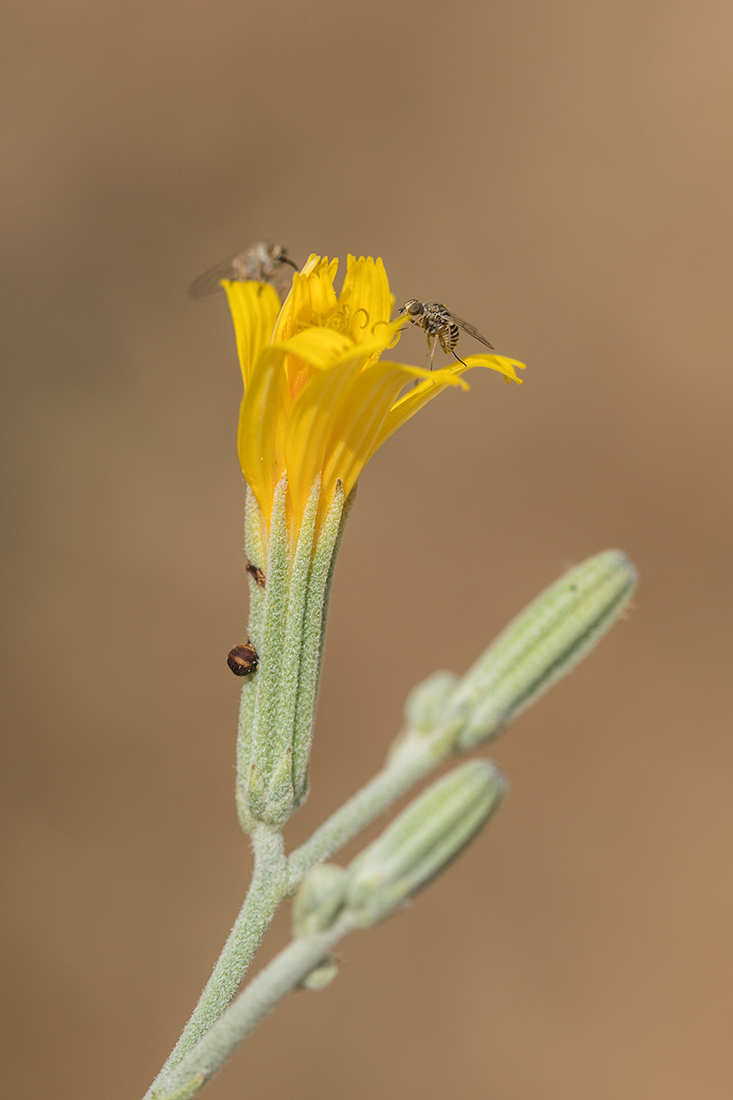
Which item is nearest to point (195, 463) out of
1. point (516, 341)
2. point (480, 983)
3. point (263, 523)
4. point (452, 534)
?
point (452, 534)

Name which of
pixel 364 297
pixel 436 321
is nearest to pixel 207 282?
pixel 436 321

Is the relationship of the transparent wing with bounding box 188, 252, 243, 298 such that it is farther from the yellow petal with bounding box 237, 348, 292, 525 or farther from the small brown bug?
the small brown bug

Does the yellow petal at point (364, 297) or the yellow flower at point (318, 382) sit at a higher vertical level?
the yellow petal at point (364, 297)

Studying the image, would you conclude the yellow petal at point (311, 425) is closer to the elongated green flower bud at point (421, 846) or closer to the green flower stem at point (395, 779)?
the green flower stem at point (395, 779)

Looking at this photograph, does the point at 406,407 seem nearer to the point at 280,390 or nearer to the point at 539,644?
the point at 280,390

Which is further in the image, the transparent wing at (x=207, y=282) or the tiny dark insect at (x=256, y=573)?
the transparent wing at (x=207, y=282)

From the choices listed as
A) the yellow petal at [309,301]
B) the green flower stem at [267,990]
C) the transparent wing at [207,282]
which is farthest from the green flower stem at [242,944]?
the transparent wing at [207,282]
